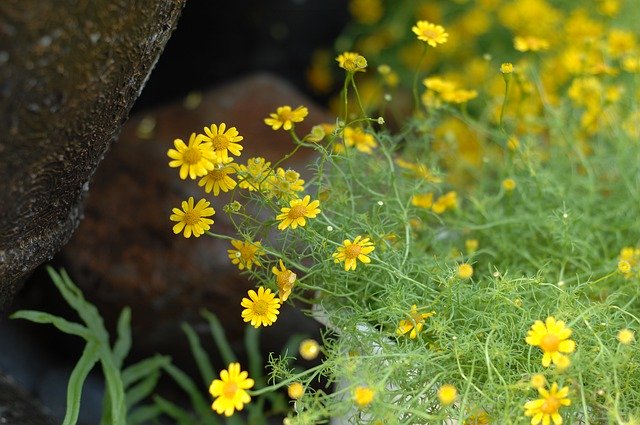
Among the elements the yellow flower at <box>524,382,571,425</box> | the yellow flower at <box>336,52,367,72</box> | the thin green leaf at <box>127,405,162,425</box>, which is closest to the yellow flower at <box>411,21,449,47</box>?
the yellow flower at <box>336,52,367,72</box>

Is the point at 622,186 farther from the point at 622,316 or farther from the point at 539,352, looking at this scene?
the point at 539,352

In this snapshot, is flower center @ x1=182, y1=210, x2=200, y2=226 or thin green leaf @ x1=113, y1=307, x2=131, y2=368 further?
thin green leaf @ x1=113, y1=307, x2=131, y2=368

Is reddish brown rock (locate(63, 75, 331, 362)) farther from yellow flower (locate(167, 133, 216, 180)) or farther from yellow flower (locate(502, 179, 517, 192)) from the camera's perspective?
yellow flower (locate(167, 133, 216, 180))

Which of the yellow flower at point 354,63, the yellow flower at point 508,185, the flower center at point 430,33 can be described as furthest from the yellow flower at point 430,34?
the yellow flower at point 508,185

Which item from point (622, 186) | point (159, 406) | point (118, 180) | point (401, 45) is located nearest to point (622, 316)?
point (622, 186)

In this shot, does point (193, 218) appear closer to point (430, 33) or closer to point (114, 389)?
point (114, 389)

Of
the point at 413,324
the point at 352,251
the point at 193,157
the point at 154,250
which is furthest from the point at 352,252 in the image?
the point at 154,250

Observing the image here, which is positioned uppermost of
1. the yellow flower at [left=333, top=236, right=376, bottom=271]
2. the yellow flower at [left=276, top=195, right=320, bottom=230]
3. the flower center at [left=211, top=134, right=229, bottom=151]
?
the flower center at [left=211, top=134, right=229, bottom=151]
